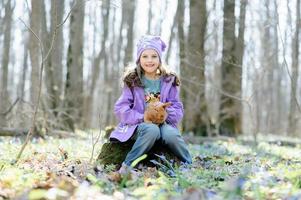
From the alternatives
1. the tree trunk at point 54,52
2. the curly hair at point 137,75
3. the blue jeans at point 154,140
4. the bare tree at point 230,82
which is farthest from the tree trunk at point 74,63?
the blue jeans at point 154,140

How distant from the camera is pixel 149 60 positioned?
5195mm

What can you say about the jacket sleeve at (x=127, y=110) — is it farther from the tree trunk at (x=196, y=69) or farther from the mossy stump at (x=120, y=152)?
the tree trunk at (x=196, y=69)

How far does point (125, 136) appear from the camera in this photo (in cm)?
501

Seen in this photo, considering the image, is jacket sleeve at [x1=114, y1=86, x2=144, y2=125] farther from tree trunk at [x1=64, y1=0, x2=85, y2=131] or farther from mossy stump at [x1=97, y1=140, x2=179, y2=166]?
tree trunk at [x1=64, y1=0, x2=85, y2=131]

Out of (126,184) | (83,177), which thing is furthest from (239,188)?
(83,177)

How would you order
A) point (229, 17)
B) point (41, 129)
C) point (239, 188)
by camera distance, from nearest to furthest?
1. point (239, 188)
2. point (41, 129)
3. point (229, 17)

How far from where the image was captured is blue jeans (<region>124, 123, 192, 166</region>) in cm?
482

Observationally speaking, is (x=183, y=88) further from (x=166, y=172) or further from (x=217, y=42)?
(x=217, y=42)

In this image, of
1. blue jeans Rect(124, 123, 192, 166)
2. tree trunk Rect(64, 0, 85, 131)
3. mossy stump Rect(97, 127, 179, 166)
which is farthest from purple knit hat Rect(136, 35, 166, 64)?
tree trunk Rect(64, 0, 85, 131)

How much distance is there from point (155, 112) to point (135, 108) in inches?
13.7

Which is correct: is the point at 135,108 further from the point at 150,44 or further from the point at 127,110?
the point at 150,44

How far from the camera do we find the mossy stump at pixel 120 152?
505 centimetres

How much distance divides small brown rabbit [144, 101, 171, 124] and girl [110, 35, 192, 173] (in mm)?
72

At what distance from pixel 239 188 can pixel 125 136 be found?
243cm
